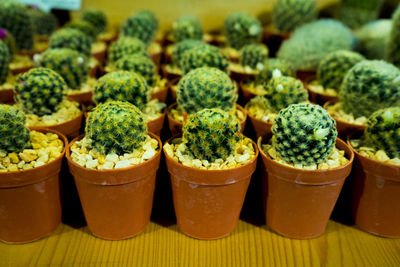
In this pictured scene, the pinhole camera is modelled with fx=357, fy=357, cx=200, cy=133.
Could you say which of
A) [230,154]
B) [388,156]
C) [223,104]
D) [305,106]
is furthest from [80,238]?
[388,156]

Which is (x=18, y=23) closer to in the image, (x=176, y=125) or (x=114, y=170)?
(x=176, y=125)

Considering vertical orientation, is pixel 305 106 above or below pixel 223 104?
above

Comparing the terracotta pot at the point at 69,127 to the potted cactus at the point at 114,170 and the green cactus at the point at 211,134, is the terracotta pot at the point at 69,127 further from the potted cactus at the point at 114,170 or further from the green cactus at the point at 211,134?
the green cactus at the point at 211,134

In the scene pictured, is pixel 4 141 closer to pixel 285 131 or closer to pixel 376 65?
pixel 285 131

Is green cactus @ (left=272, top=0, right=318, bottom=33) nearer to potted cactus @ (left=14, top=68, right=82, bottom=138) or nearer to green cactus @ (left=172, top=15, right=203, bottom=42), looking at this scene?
green cactus @ (left=172, top=15, right=203, bottom=42)

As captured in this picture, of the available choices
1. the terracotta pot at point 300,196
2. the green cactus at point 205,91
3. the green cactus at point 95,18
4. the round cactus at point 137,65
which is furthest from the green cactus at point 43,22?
the terracotta pot at point 300,196

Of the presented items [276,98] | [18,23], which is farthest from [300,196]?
[18,23]
